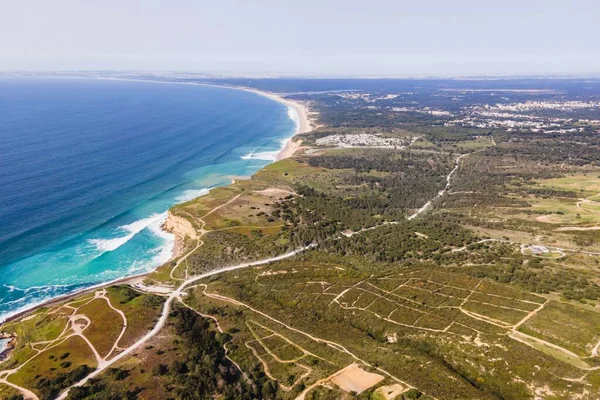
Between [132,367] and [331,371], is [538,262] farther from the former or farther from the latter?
[132,367]

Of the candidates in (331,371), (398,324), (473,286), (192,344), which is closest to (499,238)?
(473,286)

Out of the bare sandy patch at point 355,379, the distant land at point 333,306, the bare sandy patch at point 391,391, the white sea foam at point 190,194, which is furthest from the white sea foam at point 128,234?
the bare sandy patch at point 391,391

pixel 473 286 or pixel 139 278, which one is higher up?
pixel 473 286

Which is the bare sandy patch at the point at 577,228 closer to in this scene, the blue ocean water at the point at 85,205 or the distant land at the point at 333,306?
the distant land at the point at 333,306

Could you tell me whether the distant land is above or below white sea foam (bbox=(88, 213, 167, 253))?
above

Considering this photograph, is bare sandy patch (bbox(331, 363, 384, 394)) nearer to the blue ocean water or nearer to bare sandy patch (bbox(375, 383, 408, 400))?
bare sandy patch (bbox(375, 383, 408, 400))

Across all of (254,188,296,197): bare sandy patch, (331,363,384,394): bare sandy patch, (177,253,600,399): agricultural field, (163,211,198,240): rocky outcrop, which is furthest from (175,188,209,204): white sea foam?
(331,363,384,394): bare sandy patch

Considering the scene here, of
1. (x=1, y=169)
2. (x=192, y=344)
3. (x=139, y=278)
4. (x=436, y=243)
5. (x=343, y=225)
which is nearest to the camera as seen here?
(x=192, y=344)
